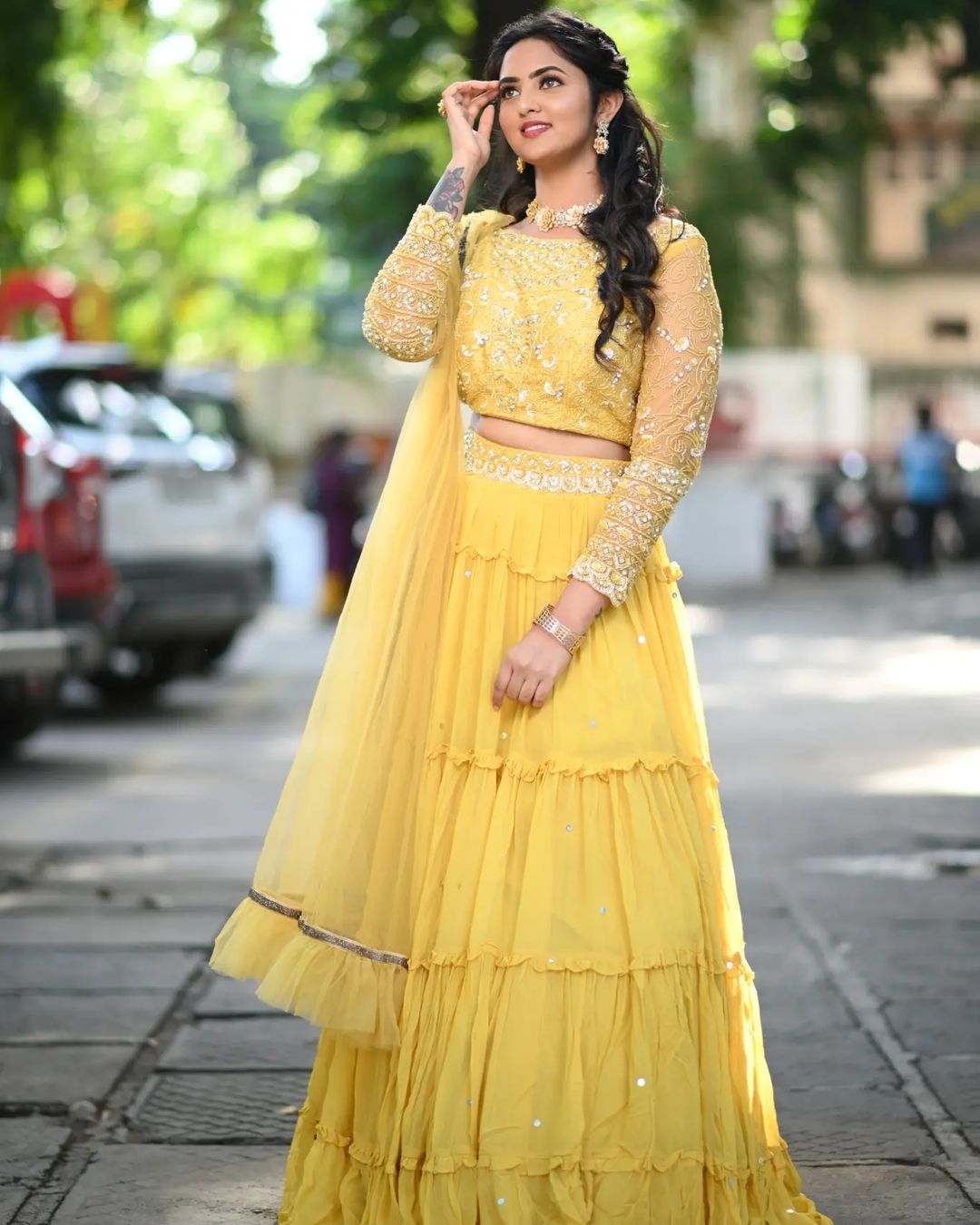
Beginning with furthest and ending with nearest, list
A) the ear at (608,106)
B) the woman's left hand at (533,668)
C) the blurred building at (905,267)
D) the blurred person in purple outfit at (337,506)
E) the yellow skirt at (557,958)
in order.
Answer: the blurred building at (905,267)
the blurred person in purple outfit at (337,506)
the ear at (608,106)
the woman's left hand at (533,668)
the yellow skirt at (557,958)

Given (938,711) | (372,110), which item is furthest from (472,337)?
(372,110)

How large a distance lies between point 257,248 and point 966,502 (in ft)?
55.5

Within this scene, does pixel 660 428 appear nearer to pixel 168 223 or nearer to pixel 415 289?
pixel 415 289

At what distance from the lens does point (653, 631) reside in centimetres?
353

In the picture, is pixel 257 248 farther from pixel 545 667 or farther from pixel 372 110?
pixel 545 667

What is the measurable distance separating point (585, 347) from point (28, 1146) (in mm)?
2013

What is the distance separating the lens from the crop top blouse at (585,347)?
11.1 feet

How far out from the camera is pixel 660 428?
339 cm

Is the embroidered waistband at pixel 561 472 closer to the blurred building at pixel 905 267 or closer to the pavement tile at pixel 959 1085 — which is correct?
the pavement tile at pixel 959 1085

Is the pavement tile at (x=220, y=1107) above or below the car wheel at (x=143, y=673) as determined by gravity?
below

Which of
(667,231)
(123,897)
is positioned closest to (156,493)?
(123,897)

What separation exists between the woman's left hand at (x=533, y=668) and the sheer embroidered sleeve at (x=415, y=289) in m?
0.53

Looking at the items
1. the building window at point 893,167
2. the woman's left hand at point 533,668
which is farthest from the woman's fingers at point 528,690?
the building window at point 893,167

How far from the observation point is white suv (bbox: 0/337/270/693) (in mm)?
11508
